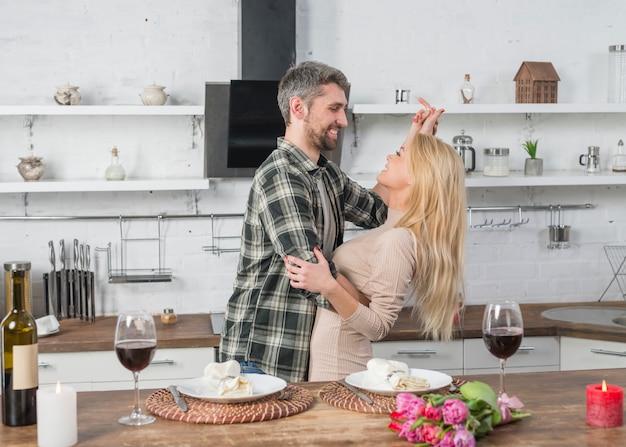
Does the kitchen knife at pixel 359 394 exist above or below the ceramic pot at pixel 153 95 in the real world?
below

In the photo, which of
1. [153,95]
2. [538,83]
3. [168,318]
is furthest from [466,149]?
[168,318]

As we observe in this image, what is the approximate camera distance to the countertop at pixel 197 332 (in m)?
3.59

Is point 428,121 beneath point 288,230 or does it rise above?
above

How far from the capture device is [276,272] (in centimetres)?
272

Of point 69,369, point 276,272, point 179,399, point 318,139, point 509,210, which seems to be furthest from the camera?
point 509,210

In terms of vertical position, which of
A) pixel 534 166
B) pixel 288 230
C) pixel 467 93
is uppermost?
pixel 467 93

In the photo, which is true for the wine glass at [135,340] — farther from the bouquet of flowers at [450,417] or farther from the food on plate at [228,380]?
the bouquet of flowers at [450,417]

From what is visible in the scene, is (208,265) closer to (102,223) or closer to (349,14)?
(102,223)

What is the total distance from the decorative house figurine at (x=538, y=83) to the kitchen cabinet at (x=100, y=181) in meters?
1.66

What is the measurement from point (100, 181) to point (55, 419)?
240 cm

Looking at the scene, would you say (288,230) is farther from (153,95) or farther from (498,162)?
(498,162)

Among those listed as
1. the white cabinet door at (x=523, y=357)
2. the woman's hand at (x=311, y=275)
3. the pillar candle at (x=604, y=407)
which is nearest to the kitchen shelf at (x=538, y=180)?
the white cabinet door at (x=523, y=357)

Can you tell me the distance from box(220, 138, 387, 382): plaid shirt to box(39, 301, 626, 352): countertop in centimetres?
83

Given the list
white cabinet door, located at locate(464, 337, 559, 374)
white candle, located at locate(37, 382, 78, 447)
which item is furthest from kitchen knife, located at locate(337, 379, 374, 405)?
white cabinet door, located at locate(464, 337, 559, 374)
